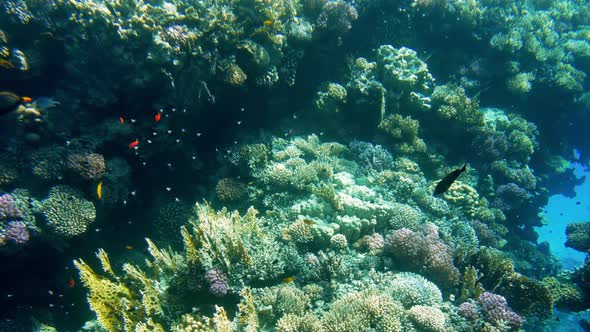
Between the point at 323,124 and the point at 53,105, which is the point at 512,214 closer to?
the point at 323,124

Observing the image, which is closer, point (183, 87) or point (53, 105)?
point (53, 105)

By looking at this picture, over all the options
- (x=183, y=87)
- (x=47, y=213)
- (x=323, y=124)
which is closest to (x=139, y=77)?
(x=183, y=87)

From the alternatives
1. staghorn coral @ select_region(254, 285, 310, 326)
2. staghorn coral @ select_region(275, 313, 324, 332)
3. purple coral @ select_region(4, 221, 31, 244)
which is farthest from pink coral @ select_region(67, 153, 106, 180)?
staghorn coral @ select_region(275, 313, 324, 332)

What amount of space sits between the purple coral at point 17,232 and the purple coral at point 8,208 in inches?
5.5

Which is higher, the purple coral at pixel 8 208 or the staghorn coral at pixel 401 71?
the staghorn coral at pixel 401 71

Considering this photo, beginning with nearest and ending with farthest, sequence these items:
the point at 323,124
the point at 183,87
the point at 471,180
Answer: the point at 183,87
the point at 323,124
the point at 471,180

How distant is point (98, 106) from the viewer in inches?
270

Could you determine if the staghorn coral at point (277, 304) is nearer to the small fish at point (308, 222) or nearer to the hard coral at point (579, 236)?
the small fish at point (308, 222)

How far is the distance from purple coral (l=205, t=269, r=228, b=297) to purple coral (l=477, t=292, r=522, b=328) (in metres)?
4.77

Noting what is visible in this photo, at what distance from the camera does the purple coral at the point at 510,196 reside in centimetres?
1101

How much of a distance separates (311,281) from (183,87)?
16.7 ft

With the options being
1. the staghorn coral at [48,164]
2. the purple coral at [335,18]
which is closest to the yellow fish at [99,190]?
the staghorn coral at [48,164]

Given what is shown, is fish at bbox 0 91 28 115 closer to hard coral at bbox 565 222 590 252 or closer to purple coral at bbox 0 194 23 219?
purple coral at bbox 0 194 23 219

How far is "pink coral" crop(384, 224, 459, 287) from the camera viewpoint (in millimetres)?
6281
